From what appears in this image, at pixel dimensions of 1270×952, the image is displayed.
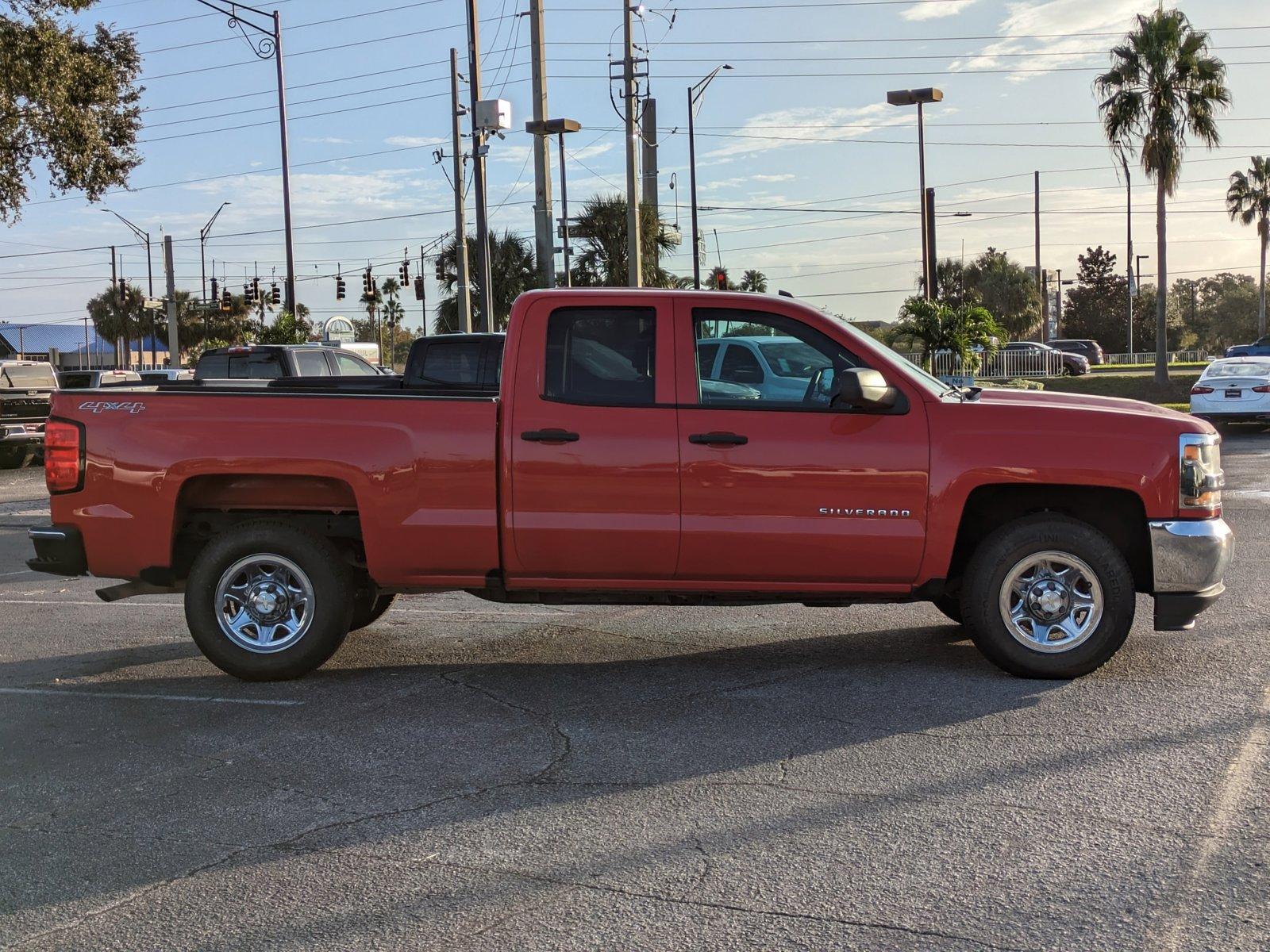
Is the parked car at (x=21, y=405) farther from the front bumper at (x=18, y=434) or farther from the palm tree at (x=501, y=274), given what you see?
the palm tree at (x=501, y=274)

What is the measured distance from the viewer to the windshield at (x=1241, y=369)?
74.8ft

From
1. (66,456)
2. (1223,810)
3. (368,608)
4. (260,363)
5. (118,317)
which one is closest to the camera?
(1223,810)

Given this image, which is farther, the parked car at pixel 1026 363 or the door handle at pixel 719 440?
the parked car at pixel 1026 363

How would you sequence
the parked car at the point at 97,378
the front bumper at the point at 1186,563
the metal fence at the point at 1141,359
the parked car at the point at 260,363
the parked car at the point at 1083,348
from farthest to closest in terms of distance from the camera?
the metal fence at the point at 1141,359
the parked car at the point at 1083,348
the parked car at the point at 97,378
the parked car at the point at 260,363
the front bumper at the point at 1186,563

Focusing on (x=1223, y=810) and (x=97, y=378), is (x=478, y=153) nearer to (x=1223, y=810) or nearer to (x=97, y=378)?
(x=97, y=378)

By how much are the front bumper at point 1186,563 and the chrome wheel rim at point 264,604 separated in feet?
14.6

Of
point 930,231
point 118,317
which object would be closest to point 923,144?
point 930,231

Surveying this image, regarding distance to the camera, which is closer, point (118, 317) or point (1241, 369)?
point (1241, 369)

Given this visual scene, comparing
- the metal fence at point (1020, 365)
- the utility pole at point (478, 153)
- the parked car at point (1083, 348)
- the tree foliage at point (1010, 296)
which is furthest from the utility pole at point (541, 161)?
the tree foliage at point (1010, 296)

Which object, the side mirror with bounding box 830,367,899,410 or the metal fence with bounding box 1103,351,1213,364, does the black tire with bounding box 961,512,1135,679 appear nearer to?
the side mirror with bounding box 830,367,899,410

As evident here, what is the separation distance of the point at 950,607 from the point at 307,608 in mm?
3853

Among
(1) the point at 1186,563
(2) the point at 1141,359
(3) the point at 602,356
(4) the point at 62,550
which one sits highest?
(2) the point at 1141,359

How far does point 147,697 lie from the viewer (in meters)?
6.55

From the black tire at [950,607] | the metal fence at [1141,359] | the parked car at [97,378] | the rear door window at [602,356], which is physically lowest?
the black tire at [950,607]
